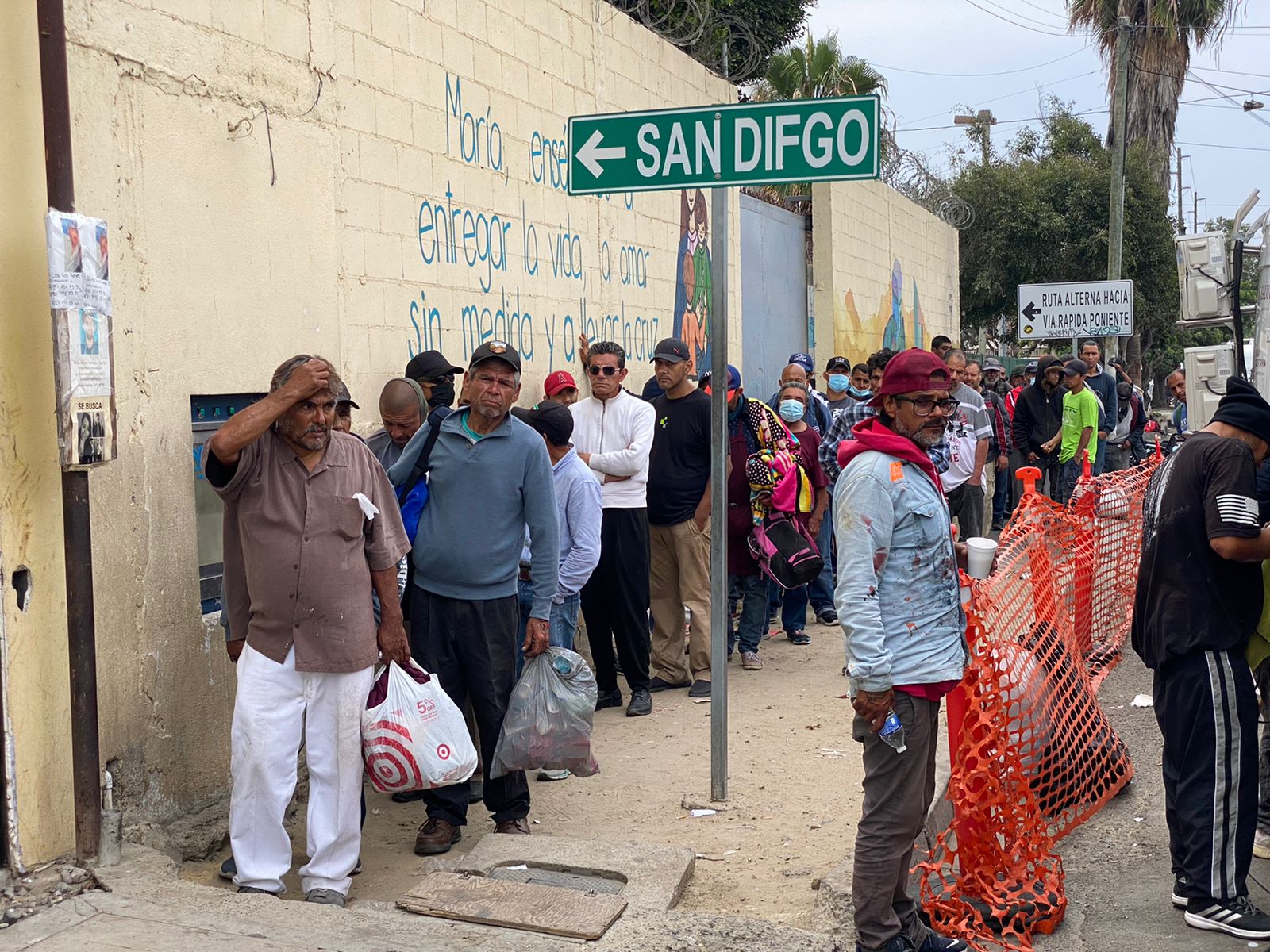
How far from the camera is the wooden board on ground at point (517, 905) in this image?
14.0ft

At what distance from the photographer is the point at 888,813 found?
13.9 feet

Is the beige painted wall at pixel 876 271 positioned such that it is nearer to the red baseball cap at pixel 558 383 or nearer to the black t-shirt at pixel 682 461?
the black t-shirt at pixel 682 461

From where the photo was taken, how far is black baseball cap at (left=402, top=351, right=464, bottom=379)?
6.73 m

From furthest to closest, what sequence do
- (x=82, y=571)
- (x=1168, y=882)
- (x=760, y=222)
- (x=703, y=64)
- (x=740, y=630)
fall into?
1. (x=760, y=222)
2. (x=703, y=64)
3. (x=740, y=630)
4. (x=1168, y=882)
5. (x=82, y=571)

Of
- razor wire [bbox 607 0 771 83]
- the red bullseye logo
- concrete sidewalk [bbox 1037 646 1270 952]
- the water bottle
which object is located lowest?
concrete sidewalk [bbox 1037 646 1270 952]

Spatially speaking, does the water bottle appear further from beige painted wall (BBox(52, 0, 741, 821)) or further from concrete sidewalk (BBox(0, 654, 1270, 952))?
beige painted wall (BBox(52, 0, 741, 821))

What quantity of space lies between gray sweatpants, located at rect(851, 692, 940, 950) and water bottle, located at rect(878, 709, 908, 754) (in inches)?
1.9

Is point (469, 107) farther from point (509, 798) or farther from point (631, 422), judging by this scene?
point (509, 798)

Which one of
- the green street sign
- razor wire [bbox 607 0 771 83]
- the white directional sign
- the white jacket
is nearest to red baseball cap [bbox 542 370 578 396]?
the white jacket

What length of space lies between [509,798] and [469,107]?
4136 mm

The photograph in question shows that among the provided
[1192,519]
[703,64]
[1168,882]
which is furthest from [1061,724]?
[703,64]

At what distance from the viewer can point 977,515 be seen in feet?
37.0

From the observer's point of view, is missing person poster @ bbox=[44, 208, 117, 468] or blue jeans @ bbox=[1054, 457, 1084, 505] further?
blue jeans @ bbox=[1054, 457, 1084, 505]

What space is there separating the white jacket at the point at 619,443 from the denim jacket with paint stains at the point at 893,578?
3.37m
